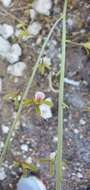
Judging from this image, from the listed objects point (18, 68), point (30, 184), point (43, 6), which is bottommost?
point (30, 184)

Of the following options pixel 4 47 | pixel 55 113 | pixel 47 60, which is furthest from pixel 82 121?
pixel 4 47

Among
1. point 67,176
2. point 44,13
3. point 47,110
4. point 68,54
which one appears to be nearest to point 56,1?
point 44,13

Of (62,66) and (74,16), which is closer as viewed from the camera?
(62,66)

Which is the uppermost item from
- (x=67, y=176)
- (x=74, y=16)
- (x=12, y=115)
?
(x=74, y=16)

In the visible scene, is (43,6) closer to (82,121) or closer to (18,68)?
(18,68)

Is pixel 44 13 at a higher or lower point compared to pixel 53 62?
higher

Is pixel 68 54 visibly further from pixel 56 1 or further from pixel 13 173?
pixel 13 173
